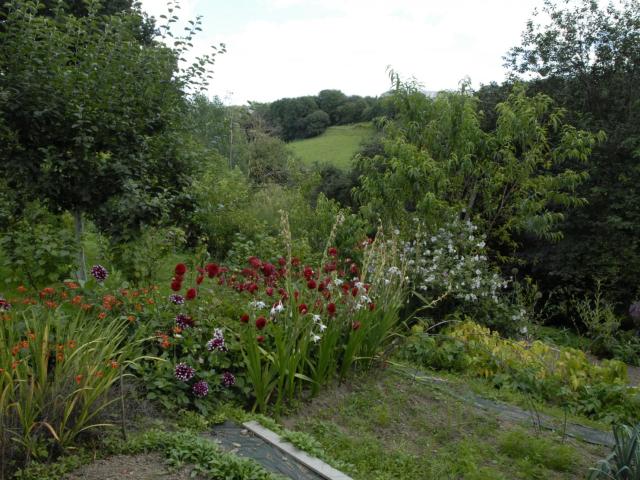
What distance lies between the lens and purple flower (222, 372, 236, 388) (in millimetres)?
3695

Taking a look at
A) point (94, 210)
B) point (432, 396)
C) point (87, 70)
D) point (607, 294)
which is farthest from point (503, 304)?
point (87, 70)

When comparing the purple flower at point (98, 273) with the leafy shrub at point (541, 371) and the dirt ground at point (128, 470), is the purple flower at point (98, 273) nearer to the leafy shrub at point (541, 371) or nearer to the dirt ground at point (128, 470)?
the dirt ground at point (128, 470)


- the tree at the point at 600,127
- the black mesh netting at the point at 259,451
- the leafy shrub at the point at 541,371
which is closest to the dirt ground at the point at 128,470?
the black mesh netting at the point at 259,451

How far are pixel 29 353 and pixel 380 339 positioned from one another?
2.60 meters

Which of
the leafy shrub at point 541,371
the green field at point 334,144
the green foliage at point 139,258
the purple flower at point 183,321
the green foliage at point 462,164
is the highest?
the green field at point 334,144

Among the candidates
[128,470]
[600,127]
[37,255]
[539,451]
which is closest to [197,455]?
[128,470]

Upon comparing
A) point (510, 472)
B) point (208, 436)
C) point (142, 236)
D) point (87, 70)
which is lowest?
point (510, 472)

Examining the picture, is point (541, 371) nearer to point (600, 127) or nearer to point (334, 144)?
point (600, 127)

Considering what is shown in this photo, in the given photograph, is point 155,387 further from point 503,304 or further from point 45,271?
point 503,304

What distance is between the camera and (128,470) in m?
2.65

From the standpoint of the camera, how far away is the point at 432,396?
173 inches

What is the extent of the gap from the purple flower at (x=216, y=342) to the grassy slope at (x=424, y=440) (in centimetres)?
69

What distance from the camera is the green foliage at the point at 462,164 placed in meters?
8.18

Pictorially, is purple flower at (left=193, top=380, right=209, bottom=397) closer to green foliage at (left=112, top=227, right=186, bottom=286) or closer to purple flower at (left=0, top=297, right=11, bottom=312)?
purple flower at (left=0, top=297, right=11, bottom=312)
